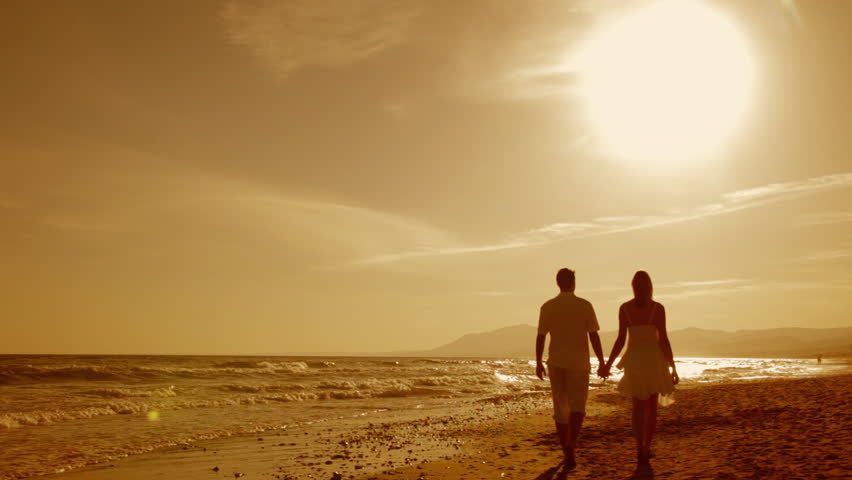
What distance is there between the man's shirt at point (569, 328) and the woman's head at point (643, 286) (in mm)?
597

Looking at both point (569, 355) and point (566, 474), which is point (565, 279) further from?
point (566, 474)

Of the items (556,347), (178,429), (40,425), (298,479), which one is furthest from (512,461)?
(40,425)

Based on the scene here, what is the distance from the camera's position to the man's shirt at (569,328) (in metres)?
6.93

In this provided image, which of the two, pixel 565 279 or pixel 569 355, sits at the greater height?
pixel 565 279

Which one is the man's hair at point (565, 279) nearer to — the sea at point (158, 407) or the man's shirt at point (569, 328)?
the man's shirt at point (569, 328)

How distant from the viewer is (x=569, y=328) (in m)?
7.03

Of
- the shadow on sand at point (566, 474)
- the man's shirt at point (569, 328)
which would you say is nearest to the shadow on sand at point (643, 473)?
the shadow on sand at point (566, 474)

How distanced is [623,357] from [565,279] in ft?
3.88

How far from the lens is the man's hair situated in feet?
23.8

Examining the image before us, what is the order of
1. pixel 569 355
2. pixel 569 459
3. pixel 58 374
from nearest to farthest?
pixel 569 355 → pixel 569 459 → pixel 58 374

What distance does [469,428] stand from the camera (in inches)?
517

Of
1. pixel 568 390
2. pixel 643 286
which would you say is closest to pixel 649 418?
pixel 568 390

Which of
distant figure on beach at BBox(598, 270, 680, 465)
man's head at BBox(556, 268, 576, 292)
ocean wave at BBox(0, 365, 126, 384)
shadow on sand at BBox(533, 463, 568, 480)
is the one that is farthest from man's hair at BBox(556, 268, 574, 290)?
ocean wave at BBox(0, 365, 126, 384)

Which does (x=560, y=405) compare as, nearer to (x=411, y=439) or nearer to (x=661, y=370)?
(x=661, y=370)
